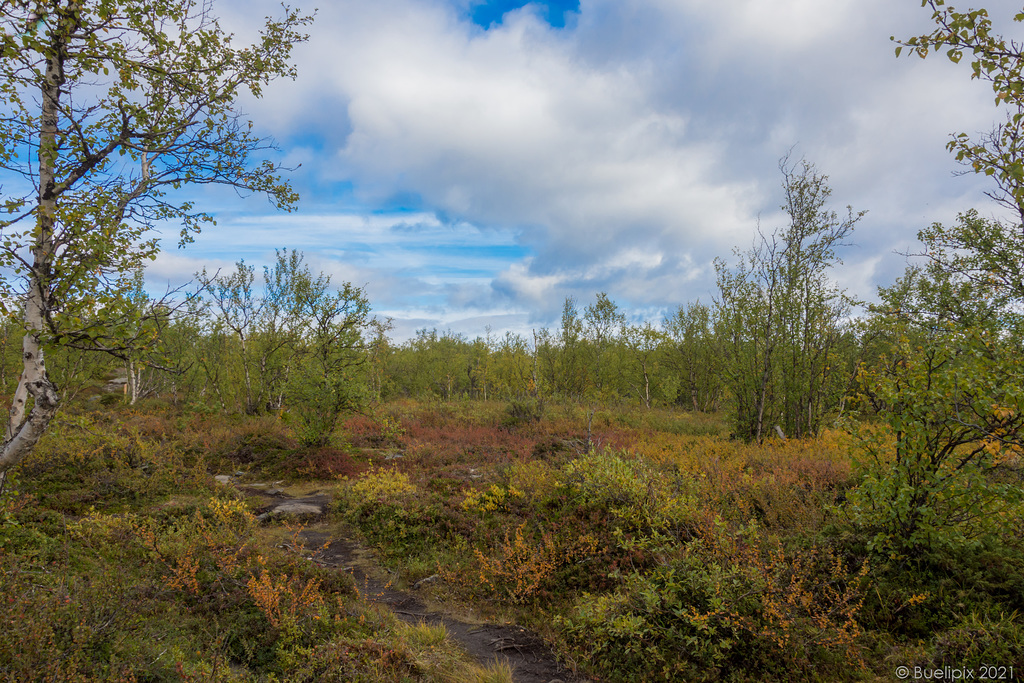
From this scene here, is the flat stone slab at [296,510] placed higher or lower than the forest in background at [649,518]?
lower

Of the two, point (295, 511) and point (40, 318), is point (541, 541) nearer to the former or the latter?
point (295, 511)

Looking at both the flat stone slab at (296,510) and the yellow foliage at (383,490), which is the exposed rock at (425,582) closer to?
the yellow foliage at (383,490)

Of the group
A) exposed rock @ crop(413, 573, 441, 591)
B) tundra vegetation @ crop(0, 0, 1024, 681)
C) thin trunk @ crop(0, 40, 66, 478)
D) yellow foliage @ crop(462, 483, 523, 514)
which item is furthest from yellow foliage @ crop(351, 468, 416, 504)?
thin trunk @ crop(0, 40, 66, 478)

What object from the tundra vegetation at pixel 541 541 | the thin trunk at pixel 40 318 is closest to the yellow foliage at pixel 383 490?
the tundra vegetation at pixel 541 541

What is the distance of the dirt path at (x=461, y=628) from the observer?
494 cm

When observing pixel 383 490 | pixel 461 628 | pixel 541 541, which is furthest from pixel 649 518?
pixel 383 490

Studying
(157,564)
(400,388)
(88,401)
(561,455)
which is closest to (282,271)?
(88,401)

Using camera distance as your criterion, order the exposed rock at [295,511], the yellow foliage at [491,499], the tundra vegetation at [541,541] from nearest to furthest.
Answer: the tundra vegetation at [541,541] → the yellow foliage at [491,499] → the exposed rock at [295,511]

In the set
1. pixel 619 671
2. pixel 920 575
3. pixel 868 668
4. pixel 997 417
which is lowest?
pixel 619 671

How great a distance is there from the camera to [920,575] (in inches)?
202

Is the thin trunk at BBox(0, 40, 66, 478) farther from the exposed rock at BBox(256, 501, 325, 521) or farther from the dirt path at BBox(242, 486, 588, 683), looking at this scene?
the exposed rock at BBox(256, 501, 325, 521)

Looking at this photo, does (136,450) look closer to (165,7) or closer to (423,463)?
(423,463)

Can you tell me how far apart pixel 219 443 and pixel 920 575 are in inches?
649

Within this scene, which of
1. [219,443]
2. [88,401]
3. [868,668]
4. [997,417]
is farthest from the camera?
[88,401]
